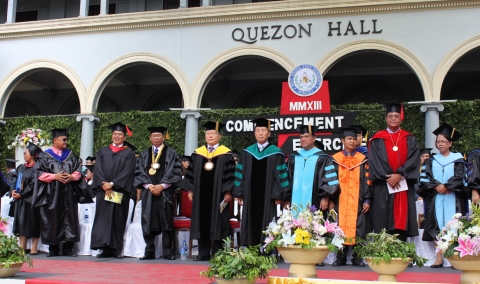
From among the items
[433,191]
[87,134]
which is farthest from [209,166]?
[87,134]

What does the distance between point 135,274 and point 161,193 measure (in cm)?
231

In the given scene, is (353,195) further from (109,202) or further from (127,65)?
(127,65)

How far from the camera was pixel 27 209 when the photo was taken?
27.8 feet

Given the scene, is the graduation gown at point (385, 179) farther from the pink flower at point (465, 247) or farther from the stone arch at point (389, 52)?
the stone arch at point (389, 52)

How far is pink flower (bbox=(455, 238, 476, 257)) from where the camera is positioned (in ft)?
14.1

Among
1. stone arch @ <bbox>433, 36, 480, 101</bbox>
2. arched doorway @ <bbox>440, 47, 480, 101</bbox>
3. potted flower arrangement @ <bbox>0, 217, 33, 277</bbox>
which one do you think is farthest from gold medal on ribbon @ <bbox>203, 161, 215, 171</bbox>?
arched doorway @ <bbox>440, 47, 480, 101</bbox>

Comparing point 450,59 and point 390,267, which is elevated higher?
point 450,59

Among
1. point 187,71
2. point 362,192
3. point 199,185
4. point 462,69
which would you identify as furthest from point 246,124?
point 462,69

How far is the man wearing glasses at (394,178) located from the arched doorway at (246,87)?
1199cm

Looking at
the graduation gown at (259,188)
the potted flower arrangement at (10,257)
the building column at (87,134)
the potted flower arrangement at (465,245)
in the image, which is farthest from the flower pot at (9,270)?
the building column at (87,134)

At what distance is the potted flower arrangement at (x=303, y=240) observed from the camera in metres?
4.68

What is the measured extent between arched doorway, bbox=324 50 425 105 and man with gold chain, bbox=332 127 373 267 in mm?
10654

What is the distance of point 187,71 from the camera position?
16281mm

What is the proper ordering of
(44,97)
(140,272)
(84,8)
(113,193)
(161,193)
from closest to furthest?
(140,272) → (161,193) → (113,193) → (84,8) → (44,97)
